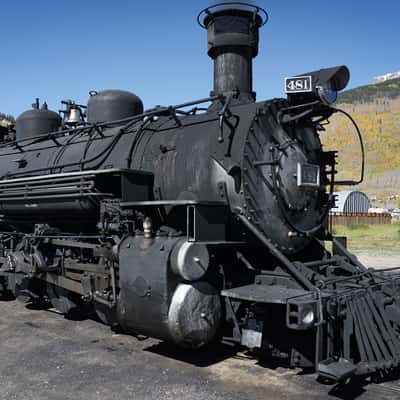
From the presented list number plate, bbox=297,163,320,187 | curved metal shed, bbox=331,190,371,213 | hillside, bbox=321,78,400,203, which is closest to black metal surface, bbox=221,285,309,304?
number plate, bbox=297,163,320,187

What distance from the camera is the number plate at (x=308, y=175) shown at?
18.9 feet

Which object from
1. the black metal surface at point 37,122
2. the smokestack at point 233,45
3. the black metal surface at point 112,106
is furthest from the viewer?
the black metal surface at point 37,122

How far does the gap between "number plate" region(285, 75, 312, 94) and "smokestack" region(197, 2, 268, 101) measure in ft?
2.58

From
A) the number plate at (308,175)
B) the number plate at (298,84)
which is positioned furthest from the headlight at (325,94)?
the number plate at (308,175)

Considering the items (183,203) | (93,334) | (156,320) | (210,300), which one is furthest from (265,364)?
(93,334)

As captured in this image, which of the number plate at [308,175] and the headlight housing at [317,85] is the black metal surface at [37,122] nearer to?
the headlight housing at [317,85]

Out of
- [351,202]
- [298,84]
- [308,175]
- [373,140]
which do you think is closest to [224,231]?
[308,175]

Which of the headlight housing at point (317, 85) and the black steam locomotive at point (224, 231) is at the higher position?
the headlight housing at point (317, 85)

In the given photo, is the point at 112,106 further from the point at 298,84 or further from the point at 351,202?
the point at 351,202

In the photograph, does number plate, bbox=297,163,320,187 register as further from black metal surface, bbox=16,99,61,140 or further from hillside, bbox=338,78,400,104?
hillside, bbox=338,78,400,104

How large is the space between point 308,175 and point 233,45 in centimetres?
204

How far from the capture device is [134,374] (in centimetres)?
503

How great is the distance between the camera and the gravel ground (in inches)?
178

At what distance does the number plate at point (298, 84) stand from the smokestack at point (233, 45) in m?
0.79
